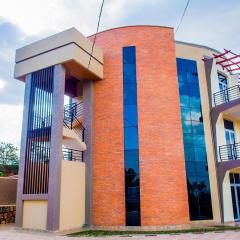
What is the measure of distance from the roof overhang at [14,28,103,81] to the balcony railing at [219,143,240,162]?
7774 millimetres

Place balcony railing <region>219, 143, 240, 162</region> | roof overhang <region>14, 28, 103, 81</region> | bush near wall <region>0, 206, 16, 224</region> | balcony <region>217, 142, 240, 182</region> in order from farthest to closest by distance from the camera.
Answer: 1. balcony railing <region>219, 143, 240, 162</region>
2. bush near wall <region>0, 206, 16, 224</region>
3. balcony <region>217, 142, 240, 182</region>
4. roof overhang <region>14, 28, 103, 81</region>

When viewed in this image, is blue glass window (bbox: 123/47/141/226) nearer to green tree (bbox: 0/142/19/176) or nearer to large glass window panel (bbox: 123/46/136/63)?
large glass window panel (bbox: 123/46/136/63)

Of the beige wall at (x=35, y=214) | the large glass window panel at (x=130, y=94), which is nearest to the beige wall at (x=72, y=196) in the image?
the beige wall at (x=35, y=214)

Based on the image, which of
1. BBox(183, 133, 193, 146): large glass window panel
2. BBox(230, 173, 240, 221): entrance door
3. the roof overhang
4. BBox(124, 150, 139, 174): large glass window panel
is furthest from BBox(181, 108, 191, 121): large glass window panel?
the roof overhang

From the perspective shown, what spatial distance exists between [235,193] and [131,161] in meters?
6.44

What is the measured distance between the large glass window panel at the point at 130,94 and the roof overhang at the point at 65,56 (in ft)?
5.41

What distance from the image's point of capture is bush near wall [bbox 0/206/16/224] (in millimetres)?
14633

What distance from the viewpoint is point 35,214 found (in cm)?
1194

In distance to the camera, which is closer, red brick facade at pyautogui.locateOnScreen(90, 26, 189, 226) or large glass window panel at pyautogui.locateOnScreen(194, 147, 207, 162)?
red brick facade at pyautogui.locateOnScreen(90, 26, 189, 226)

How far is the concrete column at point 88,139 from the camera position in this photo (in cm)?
1312

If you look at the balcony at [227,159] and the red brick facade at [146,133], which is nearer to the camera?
the red brick facade at [146,133]

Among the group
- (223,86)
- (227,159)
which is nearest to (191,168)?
(227,159)

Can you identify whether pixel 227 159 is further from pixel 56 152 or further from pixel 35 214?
pixel 35 214

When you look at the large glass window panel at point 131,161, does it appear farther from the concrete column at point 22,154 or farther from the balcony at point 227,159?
the concrete column at point 22,154
